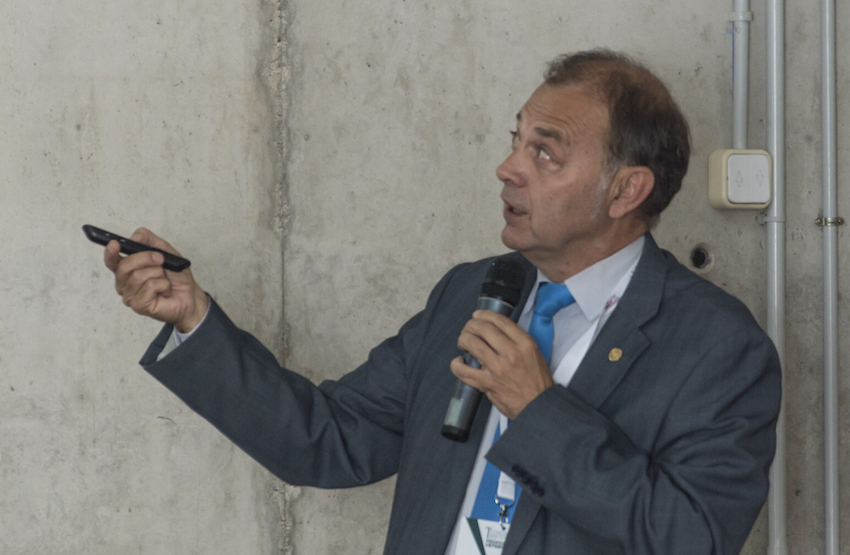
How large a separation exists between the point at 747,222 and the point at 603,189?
3.34 ft

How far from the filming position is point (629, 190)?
Result: 5.43 ft

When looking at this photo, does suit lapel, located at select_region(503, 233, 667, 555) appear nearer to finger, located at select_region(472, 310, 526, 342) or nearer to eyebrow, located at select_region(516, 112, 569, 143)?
finger, located at select_region(472, 310, 526, 342)

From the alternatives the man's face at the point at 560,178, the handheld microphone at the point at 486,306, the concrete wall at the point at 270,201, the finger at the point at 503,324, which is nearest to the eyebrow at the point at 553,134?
the man's face at the point at 560,178

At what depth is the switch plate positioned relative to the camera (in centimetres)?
233

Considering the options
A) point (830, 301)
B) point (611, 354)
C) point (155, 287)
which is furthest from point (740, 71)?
point (155, 287)

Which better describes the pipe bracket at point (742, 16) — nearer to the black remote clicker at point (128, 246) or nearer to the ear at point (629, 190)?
the ear at point (629, 190)

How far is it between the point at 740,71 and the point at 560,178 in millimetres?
1078

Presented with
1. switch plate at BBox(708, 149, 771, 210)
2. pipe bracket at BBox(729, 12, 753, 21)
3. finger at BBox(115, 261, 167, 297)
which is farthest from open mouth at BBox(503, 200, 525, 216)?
pipe bracket at BBox(729, 12, 753, 21)

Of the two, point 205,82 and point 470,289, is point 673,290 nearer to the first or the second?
point 470,289

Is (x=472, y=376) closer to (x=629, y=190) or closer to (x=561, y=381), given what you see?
(x=561, y=381)

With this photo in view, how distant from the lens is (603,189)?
1631 millimetres

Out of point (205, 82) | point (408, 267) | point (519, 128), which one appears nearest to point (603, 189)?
point (519, 128)

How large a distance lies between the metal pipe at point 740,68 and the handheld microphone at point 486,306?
1120mm

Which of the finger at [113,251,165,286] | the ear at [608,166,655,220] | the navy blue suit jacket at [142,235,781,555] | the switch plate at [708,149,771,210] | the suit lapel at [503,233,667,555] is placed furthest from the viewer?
the switch plate at [708,149,771,210]
